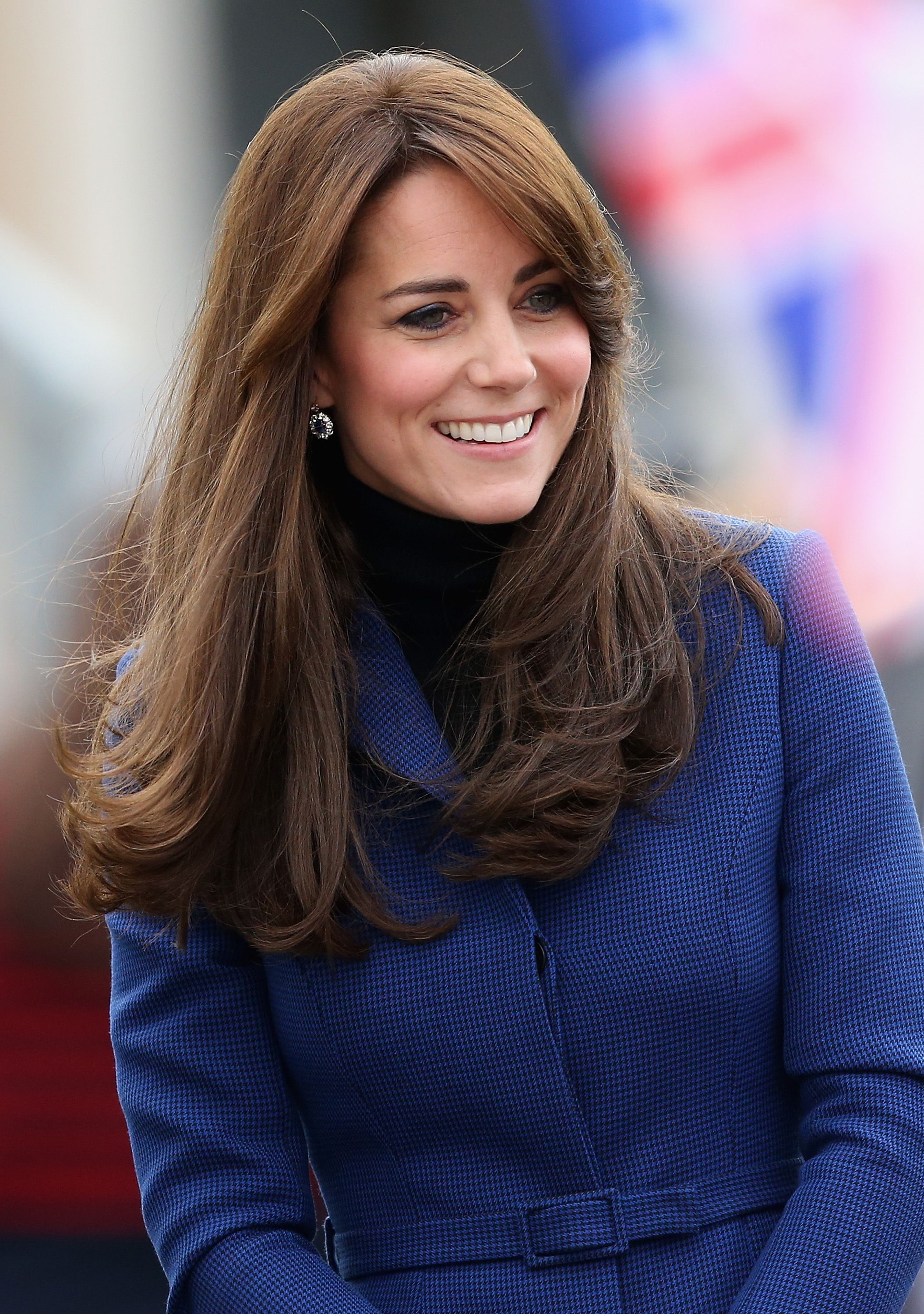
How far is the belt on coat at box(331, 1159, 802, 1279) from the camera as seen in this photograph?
1.38 metres

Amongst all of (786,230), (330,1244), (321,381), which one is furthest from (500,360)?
(786,230)

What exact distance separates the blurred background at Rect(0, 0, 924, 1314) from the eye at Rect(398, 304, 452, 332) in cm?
107

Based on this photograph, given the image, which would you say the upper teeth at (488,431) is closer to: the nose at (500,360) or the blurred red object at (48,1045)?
the nose at (500,360)

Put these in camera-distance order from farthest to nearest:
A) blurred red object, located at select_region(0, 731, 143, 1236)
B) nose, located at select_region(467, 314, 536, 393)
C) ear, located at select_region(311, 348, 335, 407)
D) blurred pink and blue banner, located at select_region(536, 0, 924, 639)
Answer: blurred pink and blue banner, located at select_region(536, 0, 924, 639), blurred red object, located at select_region(0, 731, 143, 1236), ear, located at select_region(311, 348, 335, 407), nose, located at select_region(467, 314, 536, 393)

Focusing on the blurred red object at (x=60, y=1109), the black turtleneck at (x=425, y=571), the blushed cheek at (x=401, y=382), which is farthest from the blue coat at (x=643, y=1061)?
the blurred red object at (x=60, y=1109)

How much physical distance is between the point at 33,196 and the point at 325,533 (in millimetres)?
1221

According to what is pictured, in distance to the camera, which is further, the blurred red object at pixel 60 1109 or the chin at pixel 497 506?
the blurred red object at pixel 60 1109

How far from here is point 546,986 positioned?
1403 millimetres

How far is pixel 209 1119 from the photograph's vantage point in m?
1.49

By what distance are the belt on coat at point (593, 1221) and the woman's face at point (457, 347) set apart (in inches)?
25.0

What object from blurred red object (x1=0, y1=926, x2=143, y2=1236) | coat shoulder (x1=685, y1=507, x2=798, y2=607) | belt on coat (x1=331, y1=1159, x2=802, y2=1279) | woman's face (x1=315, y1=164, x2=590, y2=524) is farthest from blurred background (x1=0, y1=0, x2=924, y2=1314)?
belt on coat (x1=331, y1=1159, x2=802, y2=1279)

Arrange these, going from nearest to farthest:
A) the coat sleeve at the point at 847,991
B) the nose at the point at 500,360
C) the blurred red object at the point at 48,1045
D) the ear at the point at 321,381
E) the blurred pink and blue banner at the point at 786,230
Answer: the coat sleeve at the point at 847,991 → the nose at the point at 500,360 → the ear at the point at 321,381 → the blurred red object at the point at 48,1045 → the blurred pink and blue banner at the point at 786,230

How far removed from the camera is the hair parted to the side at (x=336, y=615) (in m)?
1.43

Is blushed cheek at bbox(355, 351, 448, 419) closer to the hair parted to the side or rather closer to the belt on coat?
the hair parted to the side
